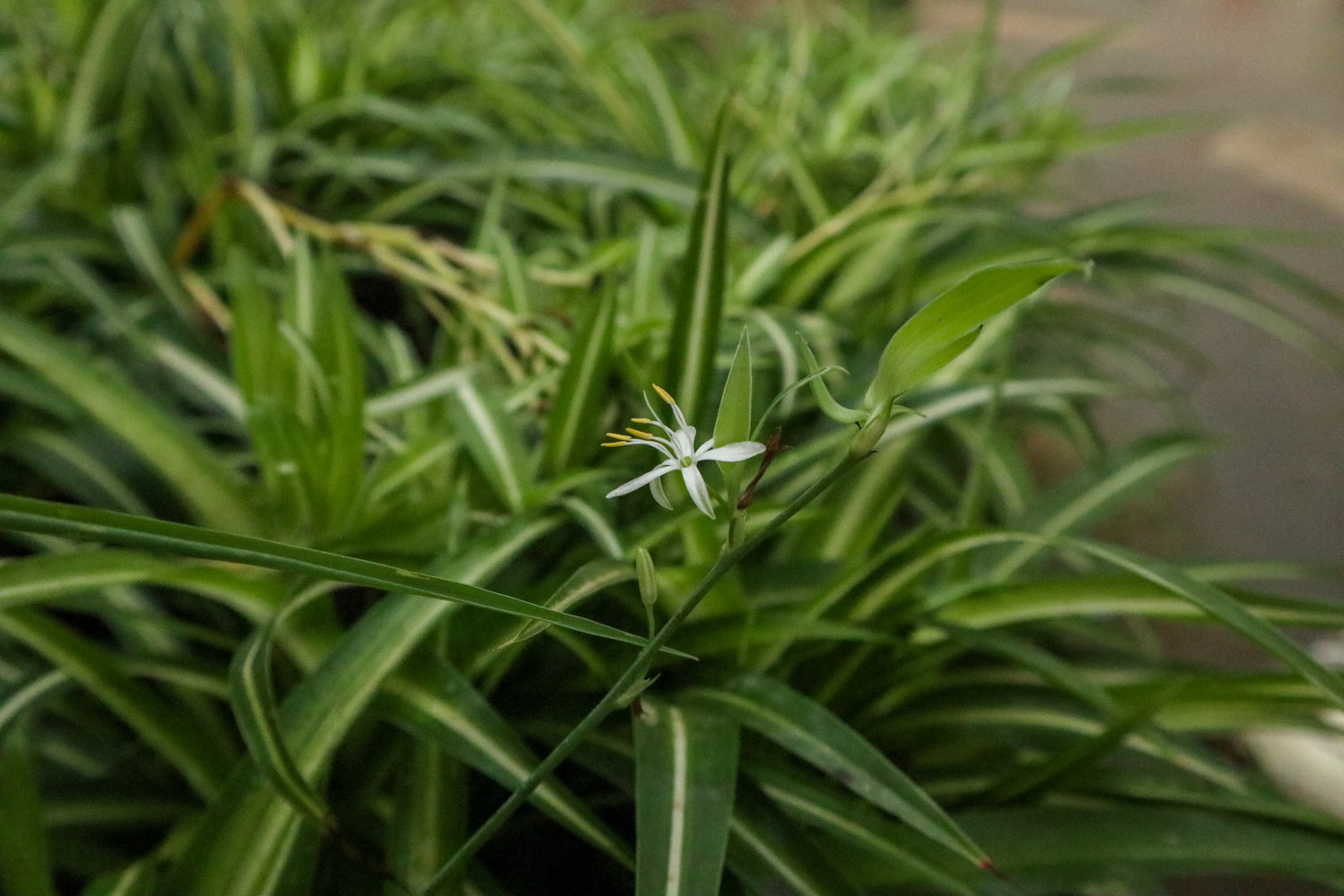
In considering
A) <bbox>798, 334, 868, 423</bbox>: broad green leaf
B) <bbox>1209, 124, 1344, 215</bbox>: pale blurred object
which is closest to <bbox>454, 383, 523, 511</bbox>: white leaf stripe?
<bbox>798, 334, 868, 423</bbox>: broad green leaf

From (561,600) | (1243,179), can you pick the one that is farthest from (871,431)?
(1243,179)

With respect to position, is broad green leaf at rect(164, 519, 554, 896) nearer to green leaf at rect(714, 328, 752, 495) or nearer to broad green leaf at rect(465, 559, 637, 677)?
broad green leaf at rect(465, 559, 637, 677)

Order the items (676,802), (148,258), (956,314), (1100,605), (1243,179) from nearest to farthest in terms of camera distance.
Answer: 1. (956,314)
2. (676,802)
3. (1100,605)
4. (148,258)
5. (1243,179)

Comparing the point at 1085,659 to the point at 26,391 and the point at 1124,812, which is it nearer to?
the point at 1124,812

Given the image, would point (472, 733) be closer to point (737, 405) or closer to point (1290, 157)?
point (737, 405)

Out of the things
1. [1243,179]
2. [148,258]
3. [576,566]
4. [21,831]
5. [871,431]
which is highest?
[1243,179]

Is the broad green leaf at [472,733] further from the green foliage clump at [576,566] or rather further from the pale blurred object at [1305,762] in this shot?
the pale blurred object at [1305,762]
